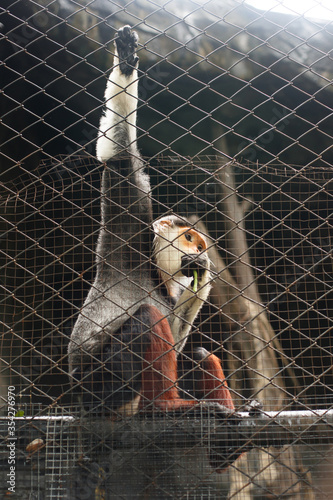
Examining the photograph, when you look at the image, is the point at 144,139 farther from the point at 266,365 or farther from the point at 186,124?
the point at 266,365

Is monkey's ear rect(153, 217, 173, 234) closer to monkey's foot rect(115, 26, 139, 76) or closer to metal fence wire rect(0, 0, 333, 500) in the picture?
metal fence wire rect(0, 0, 333, 500)

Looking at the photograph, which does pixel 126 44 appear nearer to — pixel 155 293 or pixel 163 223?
pixel 163 223

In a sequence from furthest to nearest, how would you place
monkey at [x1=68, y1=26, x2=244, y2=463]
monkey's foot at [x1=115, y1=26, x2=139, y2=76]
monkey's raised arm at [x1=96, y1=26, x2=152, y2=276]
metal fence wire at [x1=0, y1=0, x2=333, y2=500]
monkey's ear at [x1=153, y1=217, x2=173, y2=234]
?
monkey's ear at [x1=153, y1=217, x2=173, y2=234] < monkey's raised arm at [x1=96, y1=26, x2=152, y2=276] < monkey at [x1=68, y1=26, x2=244, y2=463] < monkey's foot at [x1=115, y1=26, x2=139, y2=76] < metal fence wire at [x1=0, y1=0, x2=333, y2=500]

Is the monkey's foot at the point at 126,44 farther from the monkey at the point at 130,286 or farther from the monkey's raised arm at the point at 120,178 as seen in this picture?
the monkey's raised arm at the point at 120,178

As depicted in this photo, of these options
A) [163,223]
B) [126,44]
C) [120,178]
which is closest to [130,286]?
[163,223]

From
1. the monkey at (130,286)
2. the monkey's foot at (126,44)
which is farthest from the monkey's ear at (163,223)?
the monkey's foot at (126,44)

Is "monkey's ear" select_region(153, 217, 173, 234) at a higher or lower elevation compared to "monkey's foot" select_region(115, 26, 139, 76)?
lower

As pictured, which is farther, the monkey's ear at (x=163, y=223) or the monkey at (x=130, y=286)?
the monkey's ear at (x=163, y=223)

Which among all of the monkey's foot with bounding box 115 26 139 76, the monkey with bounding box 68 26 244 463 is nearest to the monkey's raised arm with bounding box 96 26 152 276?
the monkey with bounding box 68 26 244 463

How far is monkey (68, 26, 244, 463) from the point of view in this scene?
210cm

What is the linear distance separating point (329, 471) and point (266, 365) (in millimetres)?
2549

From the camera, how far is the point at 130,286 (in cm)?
278

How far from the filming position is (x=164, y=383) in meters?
2.18

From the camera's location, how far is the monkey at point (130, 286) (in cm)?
210
